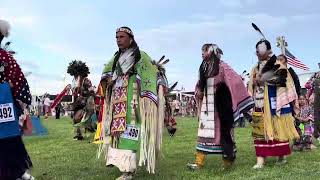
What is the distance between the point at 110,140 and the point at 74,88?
6.80m

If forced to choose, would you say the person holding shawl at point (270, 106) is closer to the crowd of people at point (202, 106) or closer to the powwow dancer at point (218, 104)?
the crowd of people at point (202, 106)

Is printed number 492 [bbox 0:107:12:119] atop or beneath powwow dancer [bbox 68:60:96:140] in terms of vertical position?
beneath

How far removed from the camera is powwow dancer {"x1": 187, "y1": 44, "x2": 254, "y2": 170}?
741 cm

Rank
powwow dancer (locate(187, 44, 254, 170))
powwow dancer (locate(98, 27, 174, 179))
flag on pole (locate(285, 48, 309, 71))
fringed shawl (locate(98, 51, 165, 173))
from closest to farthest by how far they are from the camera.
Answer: powwow dancer (locate(98, 27, 174, 179)) < fringed shawl (locate(98, 51, 165, 173)) < powwow dancer (locate(187, 44, 254, 170)) < flag on pole (locate(285, 48, 309, 71))

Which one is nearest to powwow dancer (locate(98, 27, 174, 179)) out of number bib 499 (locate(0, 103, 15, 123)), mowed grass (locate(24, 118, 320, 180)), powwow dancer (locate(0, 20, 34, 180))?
mowed grass (locate(24, 118, 320, 180))

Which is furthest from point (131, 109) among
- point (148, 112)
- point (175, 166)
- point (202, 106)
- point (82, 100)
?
point (82, 100)

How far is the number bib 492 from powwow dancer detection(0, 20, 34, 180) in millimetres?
1416

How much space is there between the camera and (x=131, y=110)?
6738mm

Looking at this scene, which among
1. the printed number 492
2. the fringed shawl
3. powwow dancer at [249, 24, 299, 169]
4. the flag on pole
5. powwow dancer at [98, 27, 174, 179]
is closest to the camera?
the printed number 492

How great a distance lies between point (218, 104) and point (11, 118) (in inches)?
124

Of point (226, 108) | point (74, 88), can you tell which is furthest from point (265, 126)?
point (74, 88)

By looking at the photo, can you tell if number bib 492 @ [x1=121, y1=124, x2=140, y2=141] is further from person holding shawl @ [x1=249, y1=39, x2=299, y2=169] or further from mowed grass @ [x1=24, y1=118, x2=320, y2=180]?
person holding shawl @ [x1=249, y1=39, x2=299, y2=169]

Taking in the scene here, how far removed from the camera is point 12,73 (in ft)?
18.0

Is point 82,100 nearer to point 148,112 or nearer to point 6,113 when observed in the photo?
point 148,112
